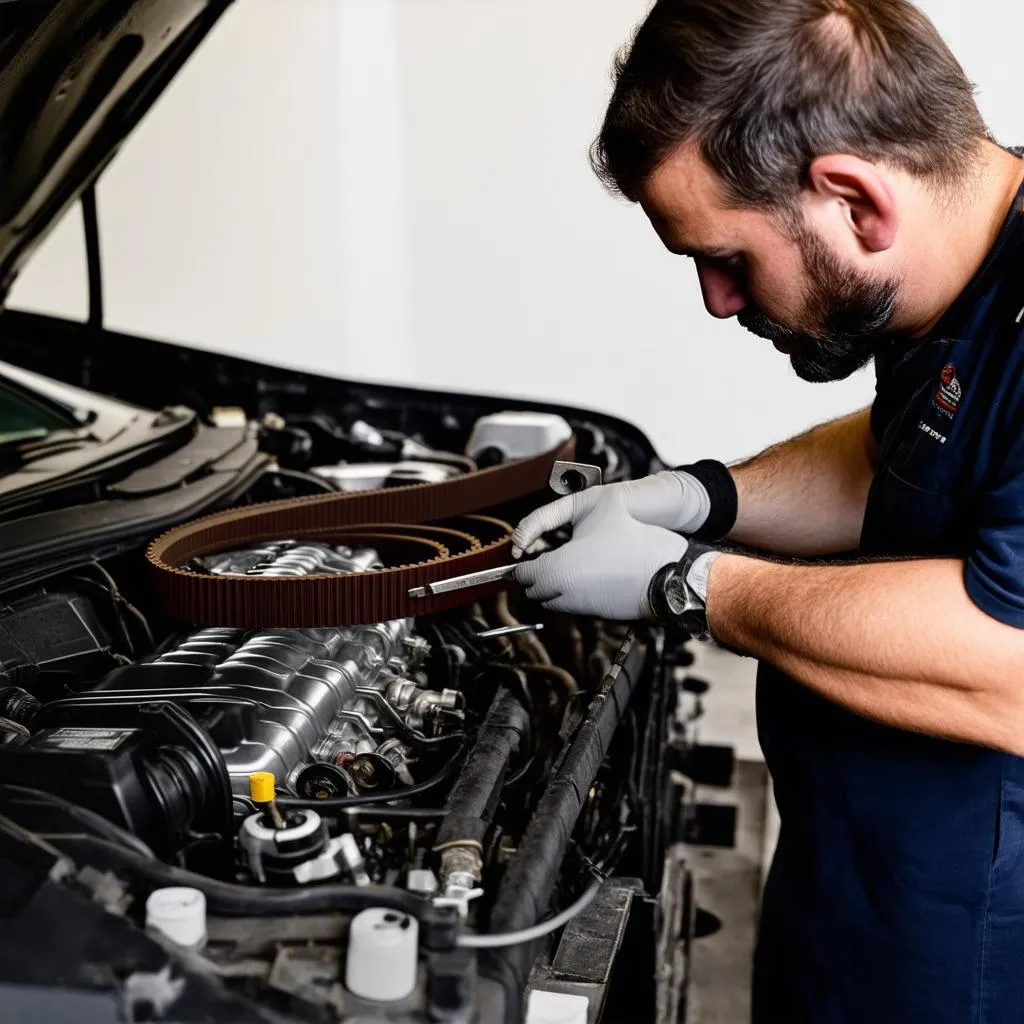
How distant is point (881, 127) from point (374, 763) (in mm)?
855

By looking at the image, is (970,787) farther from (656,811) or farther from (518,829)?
(656,811)

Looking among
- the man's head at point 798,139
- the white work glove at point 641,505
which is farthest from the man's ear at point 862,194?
the white work glove at point 641,505

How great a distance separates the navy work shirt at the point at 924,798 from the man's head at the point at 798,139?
0.38 feet

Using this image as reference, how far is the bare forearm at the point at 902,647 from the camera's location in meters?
1.16

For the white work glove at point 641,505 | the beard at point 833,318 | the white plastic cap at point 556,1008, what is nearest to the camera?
the white plastic cap at point 556,1008

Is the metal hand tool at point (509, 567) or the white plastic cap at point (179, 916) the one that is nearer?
the white plastic cap at point (179, 916)

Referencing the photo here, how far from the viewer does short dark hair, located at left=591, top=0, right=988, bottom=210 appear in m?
1.22

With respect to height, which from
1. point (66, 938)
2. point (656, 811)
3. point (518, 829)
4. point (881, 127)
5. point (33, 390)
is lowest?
point (656, 811)

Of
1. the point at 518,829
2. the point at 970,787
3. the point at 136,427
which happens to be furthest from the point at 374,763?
the point at 136,427

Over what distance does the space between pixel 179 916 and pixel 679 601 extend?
68 cm

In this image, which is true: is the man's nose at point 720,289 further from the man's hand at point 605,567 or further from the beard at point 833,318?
the man's hand at point 605,567

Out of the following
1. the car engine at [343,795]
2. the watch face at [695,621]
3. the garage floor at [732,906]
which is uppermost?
the watch face at [695,621]

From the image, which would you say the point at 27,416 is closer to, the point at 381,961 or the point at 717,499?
the point at 717,499

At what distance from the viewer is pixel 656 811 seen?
199 cm
